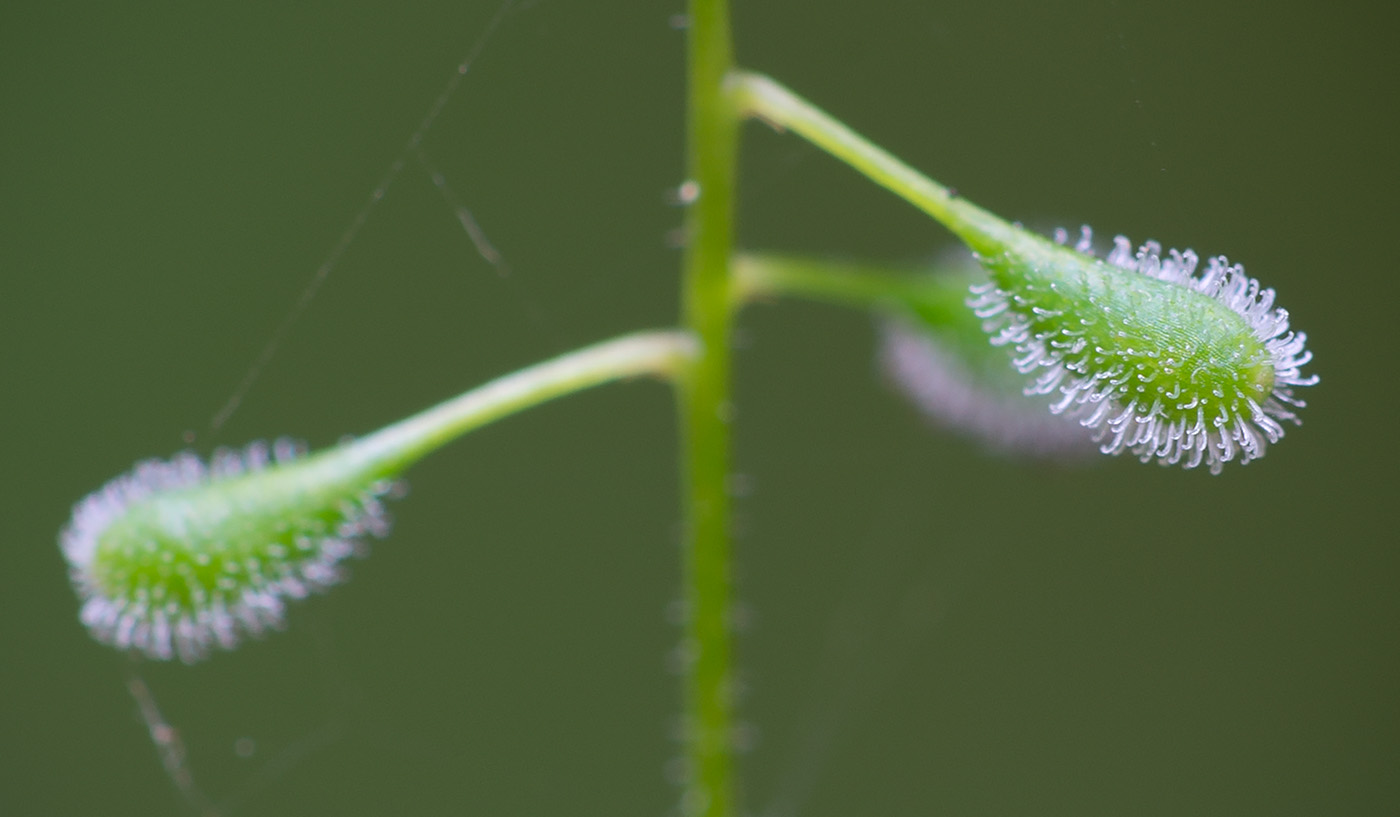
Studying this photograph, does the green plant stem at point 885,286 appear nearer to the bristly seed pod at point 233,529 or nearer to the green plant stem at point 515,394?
the green plant stem at point 515,394

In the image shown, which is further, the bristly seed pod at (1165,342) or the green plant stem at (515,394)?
the green plant stem at (515,394)

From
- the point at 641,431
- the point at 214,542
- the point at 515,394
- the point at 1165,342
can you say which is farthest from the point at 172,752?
the point at 1165,342

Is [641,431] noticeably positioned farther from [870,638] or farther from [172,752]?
[172,752]

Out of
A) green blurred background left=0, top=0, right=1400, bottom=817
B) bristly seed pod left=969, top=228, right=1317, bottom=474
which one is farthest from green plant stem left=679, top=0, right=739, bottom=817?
green blurred background left=0, top=0, right=1400, bottom=817

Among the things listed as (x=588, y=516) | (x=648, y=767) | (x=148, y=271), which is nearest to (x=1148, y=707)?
(x=648, y=767)

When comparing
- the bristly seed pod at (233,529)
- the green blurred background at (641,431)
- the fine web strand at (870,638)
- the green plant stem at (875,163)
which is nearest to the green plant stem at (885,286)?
the green plant stem at (875,163)

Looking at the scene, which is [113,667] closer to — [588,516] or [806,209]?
[588,516]

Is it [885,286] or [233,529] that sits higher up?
[885,286]

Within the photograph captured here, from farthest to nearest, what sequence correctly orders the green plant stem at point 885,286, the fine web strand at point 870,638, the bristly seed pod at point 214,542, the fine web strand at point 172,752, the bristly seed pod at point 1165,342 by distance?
the fine web strand at point 870,638
the fine web strand at point 172,752
the green plant stem at point 885,286
the bristly seed pod at point 214,542
the bristly seed pod at point 1165,342
